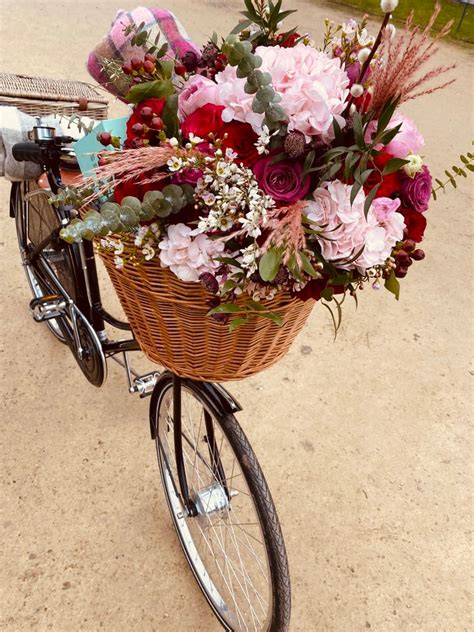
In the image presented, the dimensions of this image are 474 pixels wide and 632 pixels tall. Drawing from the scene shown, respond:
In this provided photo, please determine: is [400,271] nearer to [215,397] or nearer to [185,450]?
[215,397]

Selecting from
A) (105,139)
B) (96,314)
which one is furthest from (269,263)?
(96,314)

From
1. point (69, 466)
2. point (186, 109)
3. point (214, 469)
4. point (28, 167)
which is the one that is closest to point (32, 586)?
point (69, 466)

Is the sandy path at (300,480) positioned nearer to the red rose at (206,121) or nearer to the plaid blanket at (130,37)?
the plaid blanket at (130,37)

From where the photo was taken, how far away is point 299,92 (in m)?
0.71

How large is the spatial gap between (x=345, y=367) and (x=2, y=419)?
1.37 meters

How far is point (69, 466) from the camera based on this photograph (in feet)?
6.09

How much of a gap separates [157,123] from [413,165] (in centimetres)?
35

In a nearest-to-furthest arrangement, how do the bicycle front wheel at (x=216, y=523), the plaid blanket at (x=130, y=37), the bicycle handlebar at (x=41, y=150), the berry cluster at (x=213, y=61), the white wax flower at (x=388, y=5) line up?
1. the white wax flower at (x=388, y=5)
2. the berry cluster at (x=213, y=61)
3. the plaid blanket at (x=130, y=37)
4. the bicycle handlebar at (x=41, y=150)
5. the bicycle front wheel at (x=216, y=523)

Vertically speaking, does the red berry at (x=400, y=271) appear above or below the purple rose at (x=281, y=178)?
below

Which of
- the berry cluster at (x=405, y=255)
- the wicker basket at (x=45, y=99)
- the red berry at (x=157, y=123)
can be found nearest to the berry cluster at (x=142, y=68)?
the red berry at (x=157, y=123)

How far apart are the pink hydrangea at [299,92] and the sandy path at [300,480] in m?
1.39

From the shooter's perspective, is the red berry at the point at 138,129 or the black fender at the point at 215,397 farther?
the black fender at the point at 215,397

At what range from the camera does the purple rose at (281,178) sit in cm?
73

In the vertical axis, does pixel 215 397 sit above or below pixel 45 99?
below
